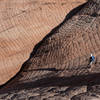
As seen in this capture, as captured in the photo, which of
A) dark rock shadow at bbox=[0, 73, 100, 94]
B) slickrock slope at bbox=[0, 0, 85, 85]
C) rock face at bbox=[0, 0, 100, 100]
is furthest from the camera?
slickrock slope at bbox=[0, 0, 85, 85]

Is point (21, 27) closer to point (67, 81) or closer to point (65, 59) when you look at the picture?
point (65, 59)

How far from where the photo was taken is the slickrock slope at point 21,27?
8.77 m

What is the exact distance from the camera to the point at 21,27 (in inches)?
355

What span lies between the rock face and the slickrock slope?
30 cm

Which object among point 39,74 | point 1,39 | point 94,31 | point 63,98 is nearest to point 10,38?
point 1,39

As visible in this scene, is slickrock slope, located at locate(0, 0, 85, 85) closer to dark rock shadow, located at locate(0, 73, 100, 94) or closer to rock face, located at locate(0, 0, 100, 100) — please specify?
rock face, located at locate(0, 0, 100, 100)

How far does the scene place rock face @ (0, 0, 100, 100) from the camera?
571cm

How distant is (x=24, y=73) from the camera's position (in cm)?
854

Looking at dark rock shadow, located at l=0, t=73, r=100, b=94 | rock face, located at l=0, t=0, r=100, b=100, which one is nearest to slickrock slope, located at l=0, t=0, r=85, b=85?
rock face, located at l=0, t=0, r=100, b=100

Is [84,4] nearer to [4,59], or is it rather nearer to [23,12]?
[23,12]

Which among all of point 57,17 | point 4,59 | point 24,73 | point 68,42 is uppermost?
point 57,17

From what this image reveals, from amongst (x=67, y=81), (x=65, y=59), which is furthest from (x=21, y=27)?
(x=67, y=81)

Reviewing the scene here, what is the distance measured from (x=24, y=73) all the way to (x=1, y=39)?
1640 mm

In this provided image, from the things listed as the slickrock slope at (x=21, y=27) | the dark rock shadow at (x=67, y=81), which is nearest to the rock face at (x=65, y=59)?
the dark rock shadow at (x=67, y=81)
